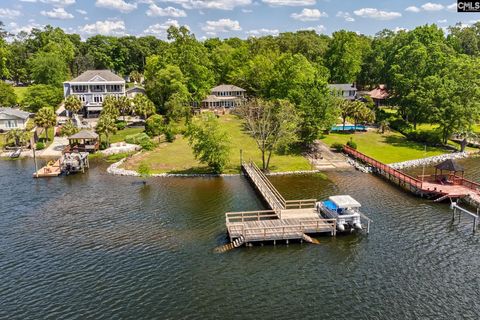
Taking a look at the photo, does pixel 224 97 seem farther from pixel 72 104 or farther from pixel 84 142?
pixel 84 142

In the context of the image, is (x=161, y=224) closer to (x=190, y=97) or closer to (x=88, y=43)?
(x=190, y=97)

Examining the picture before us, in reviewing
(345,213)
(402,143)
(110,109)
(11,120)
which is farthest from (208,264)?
(11,120)

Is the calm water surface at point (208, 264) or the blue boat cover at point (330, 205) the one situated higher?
the blue boat cover at point (330, 205)

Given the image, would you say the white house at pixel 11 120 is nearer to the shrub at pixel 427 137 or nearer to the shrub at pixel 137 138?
the shrub at pixel 137 138

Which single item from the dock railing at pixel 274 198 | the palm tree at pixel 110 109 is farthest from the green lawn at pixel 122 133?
the dock railing at pixel 274 198

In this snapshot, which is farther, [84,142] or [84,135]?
[84,142]
